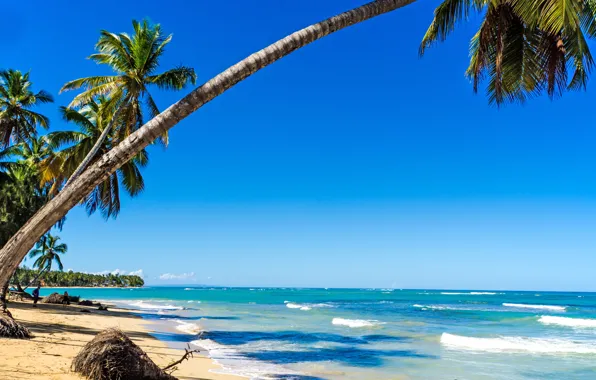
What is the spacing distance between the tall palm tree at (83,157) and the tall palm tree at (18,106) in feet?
9.88

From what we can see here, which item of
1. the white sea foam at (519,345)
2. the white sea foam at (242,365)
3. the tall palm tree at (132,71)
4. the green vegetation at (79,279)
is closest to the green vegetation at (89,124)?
the tall palm tree at (132,71)

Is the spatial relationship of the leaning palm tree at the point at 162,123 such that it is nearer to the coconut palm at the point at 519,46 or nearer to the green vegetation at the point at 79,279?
the coconut palm at the point at 519,46

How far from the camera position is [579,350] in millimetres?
18562

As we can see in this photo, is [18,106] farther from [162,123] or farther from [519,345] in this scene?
[519,345]

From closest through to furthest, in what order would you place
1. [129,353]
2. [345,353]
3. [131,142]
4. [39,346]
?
[131,142]
[129,353]
[39,346]
[345,353]

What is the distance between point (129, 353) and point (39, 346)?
475 cm

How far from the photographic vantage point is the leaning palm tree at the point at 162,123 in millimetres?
4441

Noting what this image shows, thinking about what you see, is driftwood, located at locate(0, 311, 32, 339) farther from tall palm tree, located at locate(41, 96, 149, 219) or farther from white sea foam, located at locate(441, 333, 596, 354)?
white sea foam, located at locate(441, 333, 596, 354)

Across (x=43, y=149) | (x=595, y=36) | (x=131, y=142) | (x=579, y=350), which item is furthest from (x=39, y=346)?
(x=579, y=350)

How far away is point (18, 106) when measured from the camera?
20359mm

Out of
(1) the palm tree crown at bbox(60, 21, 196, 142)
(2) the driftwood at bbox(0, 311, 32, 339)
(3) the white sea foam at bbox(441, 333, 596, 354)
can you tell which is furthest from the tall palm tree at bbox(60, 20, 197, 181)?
(3) the white sea foam at bbox(441, 333, 596, 354)

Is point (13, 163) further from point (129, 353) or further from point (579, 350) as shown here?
point (579, 350)

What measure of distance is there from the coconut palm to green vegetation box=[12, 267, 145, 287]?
104 meters

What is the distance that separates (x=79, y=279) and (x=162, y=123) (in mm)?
139485
